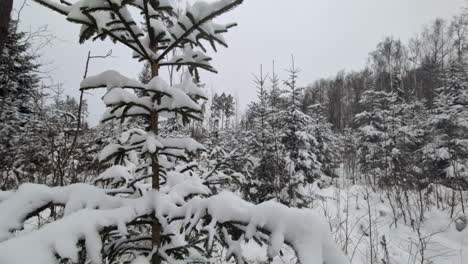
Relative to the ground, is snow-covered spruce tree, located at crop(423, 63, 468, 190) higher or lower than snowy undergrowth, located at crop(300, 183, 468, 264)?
higher

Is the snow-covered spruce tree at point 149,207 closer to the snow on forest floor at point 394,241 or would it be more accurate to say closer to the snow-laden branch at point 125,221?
the snow-laden branch at point 125,221

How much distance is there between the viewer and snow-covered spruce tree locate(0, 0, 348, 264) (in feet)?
2.83

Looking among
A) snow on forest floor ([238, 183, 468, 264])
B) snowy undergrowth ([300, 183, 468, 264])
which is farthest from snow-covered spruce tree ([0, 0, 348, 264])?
snowy undergrowth ([300, 183, 468, 264])

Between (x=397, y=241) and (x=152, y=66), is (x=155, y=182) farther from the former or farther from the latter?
(x=397, y=241)

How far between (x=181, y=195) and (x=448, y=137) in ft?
43.5

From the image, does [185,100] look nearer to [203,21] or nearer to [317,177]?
[203,21]

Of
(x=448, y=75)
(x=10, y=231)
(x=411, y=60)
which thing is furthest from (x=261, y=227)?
(x=411, y=60)

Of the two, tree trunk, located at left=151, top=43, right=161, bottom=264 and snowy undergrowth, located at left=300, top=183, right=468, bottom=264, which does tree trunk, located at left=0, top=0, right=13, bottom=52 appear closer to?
tree trunk, located at left=151, top=43, right=161, bottom=264

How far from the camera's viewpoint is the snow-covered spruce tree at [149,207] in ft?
2.83

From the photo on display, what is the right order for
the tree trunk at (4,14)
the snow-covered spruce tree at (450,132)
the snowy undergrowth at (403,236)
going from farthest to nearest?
the snow-covered spruce tree at (450,132)
the snowy undergrowth at (403,236)
the tree trunk at (4,14)

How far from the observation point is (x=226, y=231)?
1172 millimetres

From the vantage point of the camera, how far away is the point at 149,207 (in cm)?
129

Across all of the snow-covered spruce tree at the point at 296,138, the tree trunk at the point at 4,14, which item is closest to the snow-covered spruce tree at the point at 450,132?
the snow-covered spruce tree at the point at 296,138

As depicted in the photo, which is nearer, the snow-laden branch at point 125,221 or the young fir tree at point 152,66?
the snow-laden branch at point 125,221
